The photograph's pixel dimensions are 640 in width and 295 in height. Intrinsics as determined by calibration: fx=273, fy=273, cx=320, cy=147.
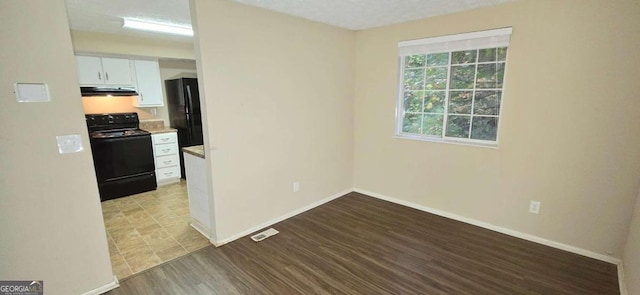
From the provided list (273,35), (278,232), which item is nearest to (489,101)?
(273,35)

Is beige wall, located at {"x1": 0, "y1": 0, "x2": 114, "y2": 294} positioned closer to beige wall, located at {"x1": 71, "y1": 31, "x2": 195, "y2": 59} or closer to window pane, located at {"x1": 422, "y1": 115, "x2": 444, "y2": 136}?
beige wall, located at {"x1": 71, "y1": 31, "x2": 195, "y2": 59}

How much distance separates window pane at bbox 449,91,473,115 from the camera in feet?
9.73

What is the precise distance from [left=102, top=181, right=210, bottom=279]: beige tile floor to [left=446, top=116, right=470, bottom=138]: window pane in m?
2.90

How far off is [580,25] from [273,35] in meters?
2.69

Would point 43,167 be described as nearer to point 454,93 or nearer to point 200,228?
point 200,228

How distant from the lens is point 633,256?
1.94 metres

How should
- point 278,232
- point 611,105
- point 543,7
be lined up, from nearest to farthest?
point 611,105 < point 543,7 < point 278,232

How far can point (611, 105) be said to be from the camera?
2.21m

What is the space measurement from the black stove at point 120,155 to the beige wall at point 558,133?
158 inches

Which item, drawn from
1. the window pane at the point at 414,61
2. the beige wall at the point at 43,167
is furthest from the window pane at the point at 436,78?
the beige wall at the point at 43,167

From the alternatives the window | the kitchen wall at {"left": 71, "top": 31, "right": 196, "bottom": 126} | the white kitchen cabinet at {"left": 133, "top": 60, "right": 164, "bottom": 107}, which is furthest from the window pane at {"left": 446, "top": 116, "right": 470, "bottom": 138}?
the white kitchen cabinet at {"left": 133, "top": 60, "right": 164, "bottom": 107}

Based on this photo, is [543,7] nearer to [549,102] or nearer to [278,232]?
[549,102]

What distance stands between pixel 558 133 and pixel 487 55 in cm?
98

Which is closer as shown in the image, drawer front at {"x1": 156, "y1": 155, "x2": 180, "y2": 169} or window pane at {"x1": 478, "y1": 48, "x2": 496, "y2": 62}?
window pane at {"x1": 478, "y1": 48, "x2": 496, "y2": 62}
